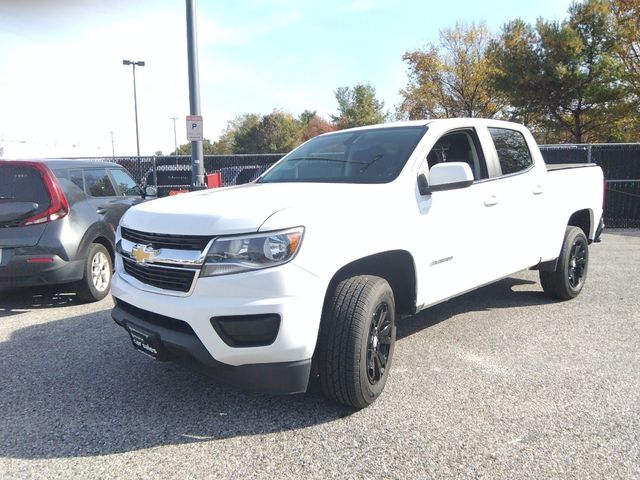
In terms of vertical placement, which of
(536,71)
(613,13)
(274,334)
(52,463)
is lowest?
(52,463)

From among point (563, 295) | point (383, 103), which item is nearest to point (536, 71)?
point (563, 295)

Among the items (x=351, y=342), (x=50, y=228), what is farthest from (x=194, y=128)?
(x=351, y=342)

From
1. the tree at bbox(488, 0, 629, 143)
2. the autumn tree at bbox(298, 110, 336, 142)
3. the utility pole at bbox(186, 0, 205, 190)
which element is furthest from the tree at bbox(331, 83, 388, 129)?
the utility pole at bbox(186, 0, 205, 190)

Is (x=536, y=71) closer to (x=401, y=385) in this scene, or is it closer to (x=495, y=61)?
(x=495, y=61)

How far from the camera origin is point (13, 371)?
12.8 ft

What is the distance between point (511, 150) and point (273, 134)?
5931 centimetres

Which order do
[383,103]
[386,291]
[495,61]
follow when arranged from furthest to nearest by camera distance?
[383,103]
[495,61]
[386,291]

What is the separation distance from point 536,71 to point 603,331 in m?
19.3

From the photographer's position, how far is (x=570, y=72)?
2034cm

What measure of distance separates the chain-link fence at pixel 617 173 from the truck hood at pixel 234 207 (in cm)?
1054

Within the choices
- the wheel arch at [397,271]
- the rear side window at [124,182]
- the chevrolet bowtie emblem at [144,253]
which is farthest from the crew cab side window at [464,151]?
the rear side window at [124,182]

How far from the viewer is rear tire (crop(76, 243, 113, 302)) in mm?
A: 5750

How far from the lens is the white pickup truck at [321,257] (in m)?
2.71

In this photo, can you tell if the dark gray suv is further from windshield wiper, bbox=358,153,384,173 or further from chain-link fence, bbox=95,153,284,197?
chain-link fence, bbox=95,153,284,197
